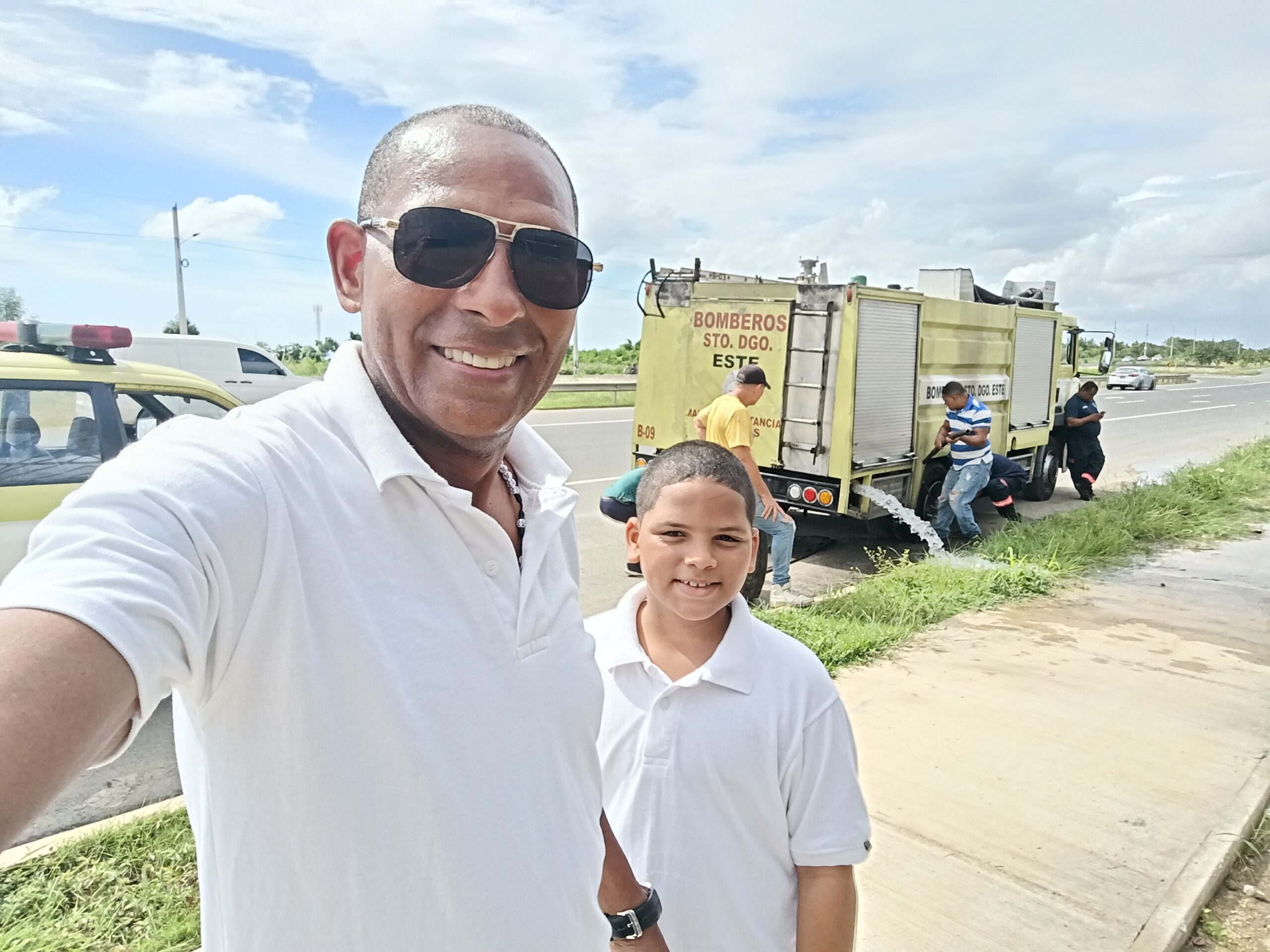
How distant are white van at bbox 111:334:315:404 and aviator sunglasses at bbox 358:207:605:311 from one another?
11.2 meters

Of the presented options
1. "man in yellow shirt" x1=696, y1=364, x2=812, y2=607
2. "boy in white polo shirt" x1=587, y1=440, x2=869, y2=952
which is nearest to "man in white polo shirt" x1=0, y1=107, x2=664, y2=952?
"boy in white polo shirt" x1=587, y1=440, x2=869, y2=952

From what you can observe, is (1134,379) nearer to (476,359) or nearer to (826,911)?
(826,911)

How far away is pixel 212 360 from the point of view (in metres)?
12.1

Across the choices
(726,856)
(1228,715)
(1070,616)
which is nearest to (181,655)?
(726,856)

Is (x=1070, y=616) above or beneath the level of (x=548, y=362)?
beneath

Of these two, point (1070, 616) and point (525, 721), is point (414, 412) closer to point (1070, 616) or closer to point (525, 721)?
point (525, 721)

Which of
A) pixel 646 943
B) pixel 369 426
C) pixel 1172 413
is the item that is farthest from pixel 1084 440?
pixel 1172 413

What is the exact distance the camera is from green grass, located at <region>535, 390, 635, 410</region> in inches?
842

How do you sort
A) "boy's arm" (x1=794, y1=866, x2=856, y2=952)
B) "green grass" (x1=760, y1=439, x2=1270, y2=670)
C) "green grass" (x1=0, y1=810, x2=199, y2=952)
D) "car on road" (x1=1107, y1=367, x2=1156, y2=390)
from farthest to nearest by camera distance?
"car on road" (x1=1107, y1=367, x2=1156, y2=390)
"green grass" (x1=760, y1=439, x2=1270, y2=670)
"green grass" (x1=0, y1=810, x2=199, y2=952)
"boy's arm" (x1=794, y1=866, x2=856, y2=952)

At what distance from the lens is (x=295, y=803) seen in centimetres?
90

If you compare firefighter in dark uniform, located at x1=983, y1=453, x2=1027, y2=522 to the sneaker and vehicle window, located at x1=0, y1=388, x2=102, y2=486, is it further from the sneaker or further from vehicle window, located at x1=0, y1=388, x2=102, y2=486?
vehicle window, located at x1=0, y1=388, x2=102, y2=486

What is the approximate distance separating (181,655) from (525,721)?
40 cm

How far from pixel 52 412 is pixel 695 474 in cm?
339

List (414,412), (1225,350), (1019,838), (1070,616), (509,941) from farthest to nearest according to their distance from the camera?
(1225,350)
(1070,616)
(1019,838)
(414,412)
(509,941)
